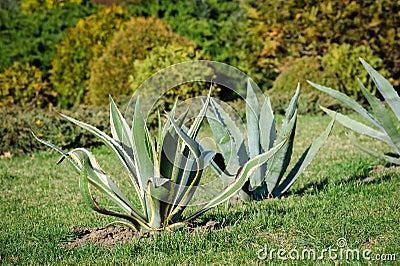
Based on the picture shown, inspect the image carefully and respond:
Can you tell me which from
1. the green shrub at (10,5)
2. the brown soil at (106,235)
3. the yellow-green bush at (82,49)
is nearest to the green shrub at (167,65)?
the yellow-green bush at (82,49)

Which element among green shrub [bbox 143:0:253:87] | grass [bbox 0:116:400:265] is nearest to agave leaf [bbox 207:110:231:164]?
grass [bbox 0:116:400:265]

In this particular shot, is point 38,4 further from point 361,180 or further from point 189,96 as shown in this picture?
point 361,180

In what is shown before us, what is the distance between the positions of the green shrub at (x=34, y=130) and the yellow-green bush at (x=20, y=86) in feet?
9.99

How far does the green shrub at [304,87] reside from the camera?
427 inches

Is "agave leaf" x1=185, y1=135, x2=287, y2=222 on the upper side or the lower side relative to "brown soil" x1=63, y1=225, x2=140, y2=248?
upper

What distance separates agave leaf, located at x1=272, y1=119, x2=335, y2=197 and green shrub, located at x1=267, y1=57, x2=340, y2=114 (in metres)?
5.97

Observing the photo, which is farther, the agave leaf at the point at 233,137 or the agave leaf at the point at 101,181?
the agave leaf at the point at 233,137

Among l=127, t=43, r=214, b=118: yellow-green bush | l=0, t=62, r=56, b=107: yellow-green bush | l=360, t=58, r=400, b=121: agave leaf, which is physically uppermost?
l=360, t=58, r=400, b=121: agave leaf

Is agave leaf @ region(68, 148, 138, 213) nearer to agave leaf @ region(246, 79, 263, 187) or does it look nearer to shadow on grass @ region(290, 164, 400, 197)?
agave leaf @ region(246, 79, 263, 187)

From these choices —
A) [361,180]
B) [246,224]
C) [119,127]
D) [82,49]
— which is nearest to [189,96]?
[82,49]

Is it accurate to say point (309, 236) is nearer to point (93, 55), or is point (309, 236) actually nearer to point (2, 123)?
point (2, 123)

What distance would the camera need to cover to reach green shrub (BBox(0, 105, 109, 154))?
7934 mm

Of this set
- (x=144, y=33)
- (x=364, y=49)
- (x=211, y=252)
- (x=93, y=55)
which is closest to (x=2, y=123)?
(x=144, y=33)

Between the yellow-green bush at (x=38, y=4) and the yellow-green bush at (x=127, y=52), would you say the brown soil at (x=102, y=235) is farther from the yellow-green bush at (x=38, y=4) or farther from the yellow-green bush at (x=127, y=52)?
the yellow-green bush at (x=38, y=4)
